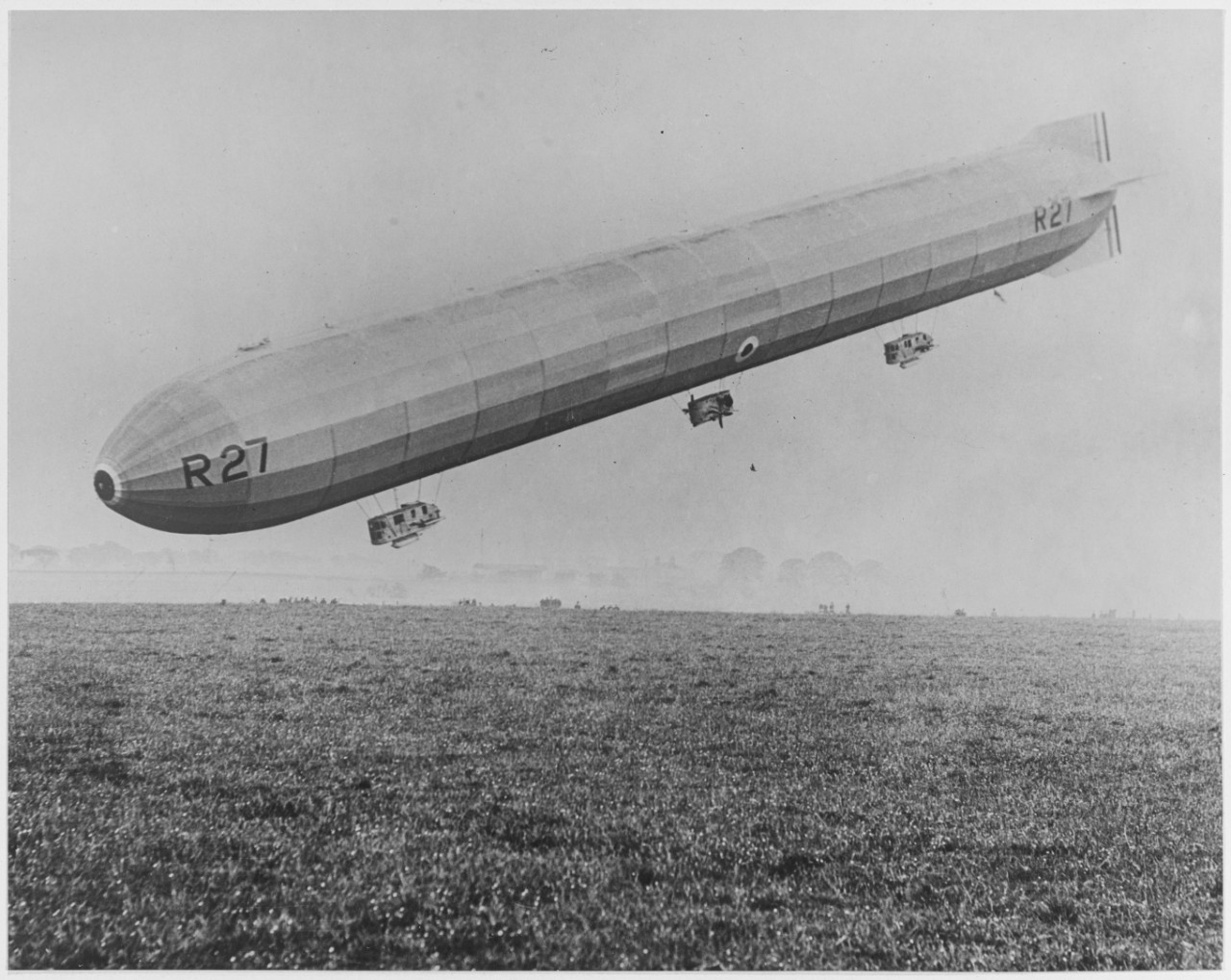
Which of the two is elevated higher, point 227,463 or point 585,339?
point 585,339

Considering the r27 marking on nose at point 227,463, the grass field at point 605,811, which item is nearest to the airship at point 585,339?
the r27 marking on nose at point 227,463

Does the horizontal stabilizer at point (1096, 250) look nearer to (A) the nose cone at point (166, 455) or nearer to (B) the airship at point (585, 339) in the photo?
(B) the airship at point (585, 339)

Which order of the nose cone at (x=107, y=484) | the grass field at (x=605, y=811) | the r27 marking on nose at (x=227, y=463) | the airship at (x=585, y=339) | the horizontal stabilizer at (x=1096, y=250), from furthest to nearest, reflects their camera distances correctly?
the horizontal stabilizer at (x=1096, y=250) → the airship at (x=585, y=339) → the nose cone at (x=107, y=484) → the r27 marking on nose at (x=227, y=463) → the grass field at (x=605, y=811)

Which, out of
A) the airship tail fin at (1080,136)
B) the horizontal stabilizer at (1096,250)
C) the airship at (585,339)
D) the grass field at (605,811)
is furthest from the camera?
the horizontal stabilizer at (1096,250)

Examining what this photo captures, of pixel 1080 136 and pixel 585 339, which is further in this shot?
pixel 1080 136

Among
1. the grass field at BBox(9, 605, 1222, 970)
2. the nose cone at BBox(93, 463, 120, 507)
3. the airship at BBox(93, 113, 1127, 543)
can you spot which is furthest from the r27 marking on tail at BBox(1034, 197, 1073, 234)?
the nose cone at BBox(93, 463, 120, 507)

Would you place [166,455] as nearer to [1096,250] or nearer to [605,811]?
[605,811]

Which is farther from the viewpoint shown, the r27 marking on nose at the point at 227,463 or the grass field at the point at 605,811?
the r27 marking on nose at the point at 227,463

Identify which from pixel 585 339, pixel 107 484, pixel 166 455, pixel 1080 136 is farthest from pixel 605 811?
pixel 1080 136
